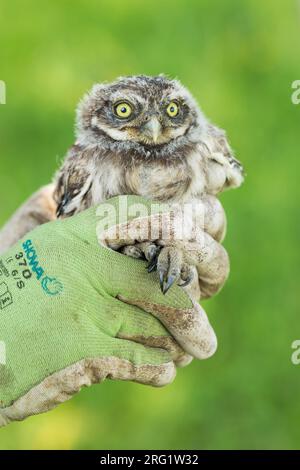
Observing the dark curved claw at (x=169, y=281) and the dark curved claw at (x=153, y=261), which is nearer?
the dark curved claw at (x=169, y=281)

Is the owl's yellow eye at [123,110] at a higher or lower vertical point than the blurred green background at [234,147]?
lower

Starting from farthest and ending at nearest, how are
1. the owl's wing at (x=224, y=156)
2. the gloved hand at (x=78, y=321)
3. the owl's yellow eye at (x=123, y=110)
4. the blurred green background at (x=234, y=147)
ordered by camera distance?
the blurred green background at (x=234, y=147) < the owl's wing at (x=224, y=156) < the owl's yellow eye at (x=123, y=110) < the gloved hand at (x=78, y=321)

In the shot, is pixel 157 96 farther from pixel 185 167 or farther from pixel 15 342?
pixel 15 342

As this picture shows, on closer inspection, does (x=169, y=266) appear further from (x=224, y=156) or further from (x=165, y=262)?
(x=224, y=156)

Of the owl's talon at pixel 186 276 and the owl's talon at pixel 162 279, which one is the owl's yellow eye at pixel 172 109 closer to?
the owl's talon at pixel 186 276

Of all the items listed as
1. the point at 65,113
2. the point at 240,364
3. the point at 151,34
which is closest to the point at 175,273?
the point at 240,364

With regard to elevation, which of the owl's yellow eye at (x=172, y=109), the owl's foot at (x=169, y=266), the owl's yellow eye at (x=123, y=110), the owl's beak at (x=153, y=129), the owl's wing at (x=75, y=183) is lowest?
the owl's foot at (x=169, y=266)

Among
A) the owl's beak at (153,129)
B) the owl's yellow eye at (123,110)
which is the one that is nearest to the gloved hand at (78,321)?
the owl's beak at (153,129)

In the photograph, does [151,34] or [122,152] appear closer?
[122,152]
